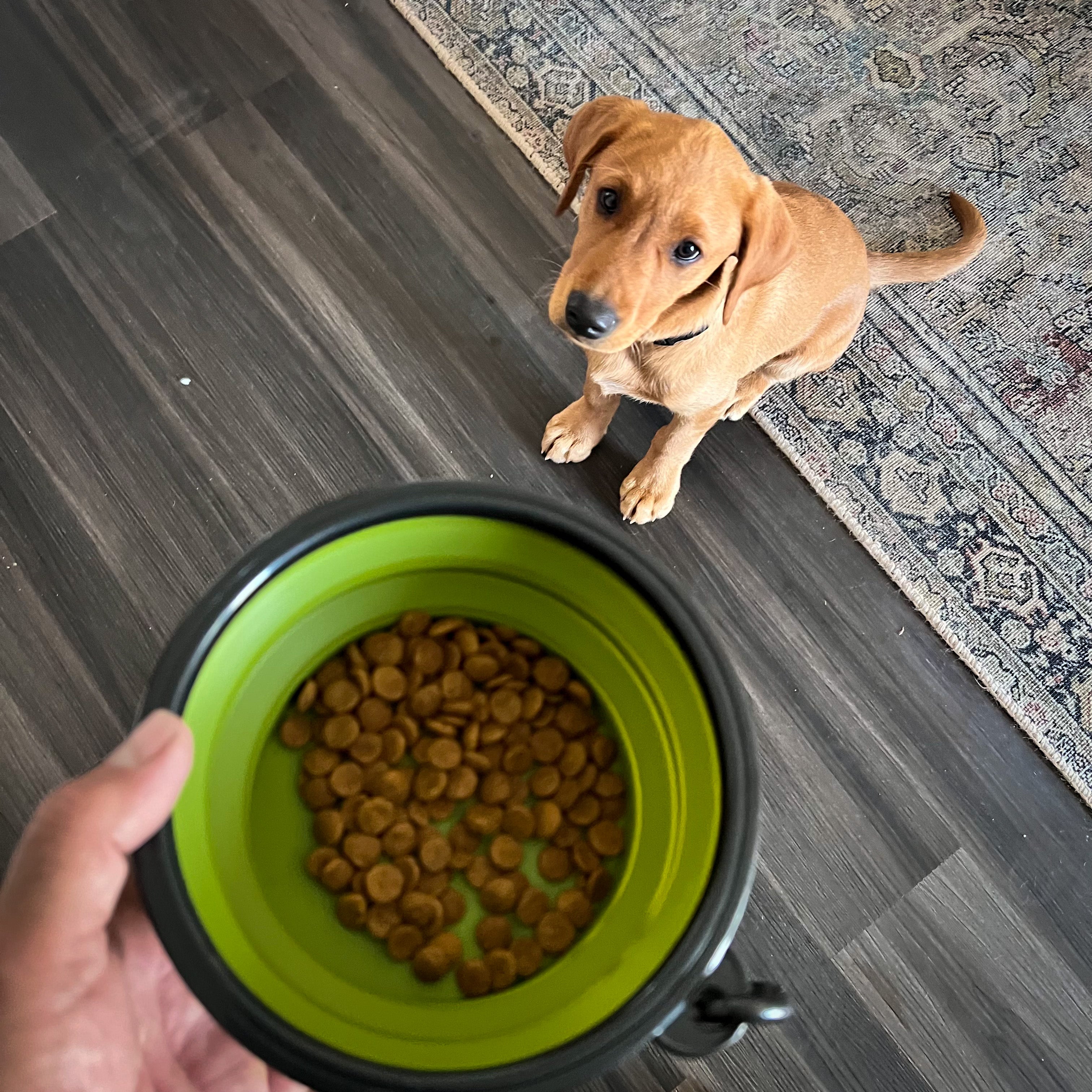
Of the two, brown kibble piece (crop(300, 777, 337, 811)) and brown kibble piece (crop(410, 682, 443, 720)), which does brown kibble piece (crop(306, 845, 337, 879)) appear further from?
brown kibble piece (crop(410, 682, 443, 720))

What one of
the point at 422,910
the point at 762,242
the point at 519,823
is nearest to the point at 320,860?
the point at 422,910

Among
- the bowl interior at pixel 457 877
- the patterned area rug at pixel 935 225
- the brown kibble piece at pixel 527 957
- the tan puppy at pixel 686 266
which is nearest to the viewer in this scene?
the bowl interior at pixel 457 877

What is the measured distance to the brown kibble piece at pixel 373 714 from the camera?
1.15m

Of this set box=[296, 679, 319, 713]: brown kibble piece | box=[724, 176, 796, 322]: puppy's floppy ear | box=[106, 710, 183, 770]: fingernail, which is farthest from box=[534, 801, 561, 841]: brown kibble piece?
box=[724, 176, 796, 322]: puppy's floppy ear

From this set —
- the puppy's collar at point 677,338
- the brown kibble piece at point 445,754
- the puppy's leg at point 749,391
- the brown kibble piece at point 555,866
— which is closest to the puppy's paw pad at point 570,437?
the puppy's leg at point 749,391

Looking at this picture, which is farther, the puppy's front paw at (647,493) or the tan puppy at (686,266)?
the puppy's front paw at (647,493)

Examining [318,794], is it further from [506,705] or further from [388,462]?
[388,462]

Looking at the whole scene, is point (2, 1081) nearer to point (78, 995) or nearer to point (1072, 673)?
point (78, 995)

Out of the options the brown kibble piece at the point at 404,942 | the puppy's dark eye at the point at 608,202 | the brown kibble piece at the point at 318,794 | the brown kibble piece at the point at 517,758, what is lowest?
the brown kibble piece at the point at 404,942

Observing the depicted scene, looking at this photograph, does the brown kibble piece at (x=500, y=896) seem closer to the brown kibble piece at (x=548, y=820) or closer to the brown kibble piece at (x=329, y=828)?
the brown kibble piece at (x=548, y=820)

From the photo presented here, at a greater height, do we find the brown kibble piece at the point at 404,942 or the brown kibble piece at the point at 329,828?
the brown kibble piece at the point at 329,828

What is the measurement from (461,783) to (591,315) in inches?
24.4

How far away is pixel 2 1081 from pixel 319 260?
4.28ft

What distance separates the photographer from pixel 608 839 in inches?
43.9
